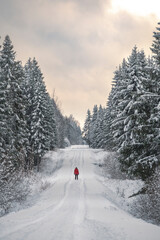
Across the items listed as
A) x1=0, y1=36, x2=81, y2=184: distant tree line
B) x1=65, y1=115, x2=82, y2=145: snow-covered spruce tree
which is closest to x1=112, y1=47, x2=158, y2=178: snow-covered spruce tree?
x1=0, y1=36, x2=81, y2=184: distant tree line

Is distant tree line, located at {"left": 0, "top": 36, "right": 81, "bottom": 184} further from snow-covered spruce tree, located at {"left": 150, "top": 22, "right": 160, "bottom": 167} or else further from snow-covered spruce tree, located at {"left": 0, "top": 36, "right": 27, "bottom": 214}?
snow-covered spruce tree, located at {"left": 150, "top": 22, "right": 160, "bottom": 167}

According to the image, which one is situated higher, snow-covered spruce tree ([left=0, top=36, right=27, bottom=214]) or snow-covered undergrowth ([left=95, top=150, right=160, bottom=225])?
snow-covered spruce tree ([left=0, top=36, right=27, bottom=214])

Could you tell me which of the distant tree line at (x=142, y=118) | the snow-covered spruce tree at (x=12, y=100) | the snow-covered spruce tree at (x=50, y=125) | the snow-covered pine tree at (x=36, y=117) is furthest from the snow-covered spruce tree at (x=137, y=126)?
the snow-covered spruce tree at (x=50, y=125)

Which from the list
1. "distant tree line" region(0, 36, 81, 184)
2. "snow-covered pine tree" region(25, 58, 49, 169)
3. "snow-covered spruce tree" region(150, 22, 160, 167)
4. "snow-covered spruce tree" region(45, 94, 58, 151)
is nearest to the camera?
"snow-covered spruce tree" region(150, 22, 160, 167)

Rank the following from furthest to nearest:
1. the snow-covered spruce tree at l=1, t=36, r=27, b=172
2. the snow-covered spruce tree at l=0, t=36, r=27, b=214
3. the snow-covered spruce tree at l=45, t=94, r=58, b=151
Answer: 1. the snow-covered spruce tree at l=45, t=94, r=58, b=151
2. the snow-covered spruce tree at l=1, t=36, r=27, b=172
3. the snow-covered spruce tree at l=0, t=36, r=27, b=214

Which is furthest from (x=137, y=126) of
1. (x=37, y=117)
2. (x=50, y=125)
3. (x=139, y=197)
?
(x=50, y=125)

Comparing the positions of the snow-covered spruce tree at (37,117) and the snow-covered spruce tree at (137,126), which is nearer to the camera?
the snow-covered spruce tree at (137,126)

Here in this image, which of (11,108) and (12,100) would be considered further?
(12,100)

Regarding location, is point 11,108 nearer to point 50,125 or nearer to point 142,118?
point 142,118

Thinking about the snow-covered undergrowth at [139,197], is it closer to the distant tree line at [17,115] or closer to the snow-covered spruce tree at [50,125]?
the distant tree line at [17,115]

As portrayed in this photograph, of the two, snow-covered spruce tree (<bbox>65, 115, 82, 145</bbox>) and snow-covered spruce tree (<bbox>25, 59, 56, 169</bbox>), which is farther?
snow-covered spruce tree (<bbox>65, 115, 82, 145</bbox>)

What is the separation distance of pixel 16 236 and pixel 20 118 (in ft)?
66.7

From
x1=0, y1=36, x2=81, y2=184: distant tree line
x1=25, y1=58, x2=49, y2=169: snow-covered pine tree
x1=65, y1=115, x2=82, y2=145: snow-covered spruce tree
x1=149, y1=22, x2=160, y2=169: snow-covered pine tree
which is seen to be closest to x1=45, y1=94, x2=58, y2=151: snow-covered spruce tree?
x1=0, y1=36, x2=81, y2=184: distant tree line

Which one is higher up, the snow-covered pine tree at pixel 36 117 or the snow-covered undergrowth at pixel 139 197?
the snow-covered pine tree at pixel 36 117
